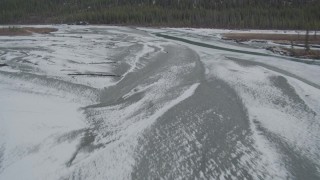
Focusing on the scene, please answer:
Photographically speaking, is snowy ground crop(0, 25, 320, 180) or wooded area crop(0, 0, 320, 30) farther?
wooded area crop(0, 0, 320, 30)

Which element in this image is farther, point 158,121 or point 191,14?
point 191,14

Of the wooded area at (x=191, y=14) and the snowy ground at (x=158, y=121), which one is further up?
the wooded area at (x=191, y=14)

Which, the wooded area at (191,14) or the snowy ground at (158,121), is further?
the wooded area at (191,14)

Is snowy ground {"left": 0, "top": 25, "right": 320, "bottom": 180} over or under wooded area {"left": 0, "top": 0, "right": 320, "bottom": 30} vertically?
under

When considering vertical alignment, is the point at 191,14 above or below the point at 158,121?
above

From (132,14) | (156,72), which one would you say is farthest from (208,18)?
(156,72)
